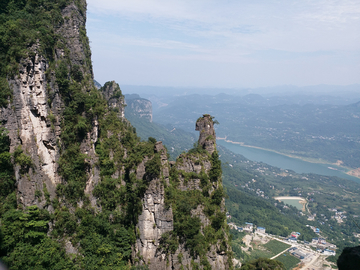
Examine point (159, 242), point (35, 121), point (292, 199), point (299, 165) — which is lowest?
point (292, 199)

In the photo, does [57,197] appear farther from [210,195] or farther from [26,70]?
[210,195]

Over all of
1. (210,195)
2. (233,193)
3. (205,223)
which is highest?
(210,195)

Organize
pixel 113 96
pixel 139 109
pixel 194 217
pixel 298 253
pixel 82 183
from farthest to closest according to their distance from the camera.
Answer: pixel 139 109 < pixel 298 253 < pixel 113 96 < pixel 194 217 < pixel 82 183

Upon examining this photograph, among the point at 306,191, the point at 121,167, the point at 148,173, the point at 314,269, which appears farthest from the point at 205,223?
the point at 306,191

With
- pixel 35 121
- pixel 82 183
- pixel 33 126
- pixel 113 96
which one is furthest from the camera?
pixel 113 96

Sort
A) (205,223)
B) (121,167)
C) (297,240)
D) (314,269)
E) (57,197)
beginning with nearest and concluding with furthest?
(57,197)
(205,223)
(121,167)
(314,269)
(297,240)

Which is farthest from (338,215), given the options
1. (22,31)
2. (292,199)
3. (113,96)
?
(22,31)

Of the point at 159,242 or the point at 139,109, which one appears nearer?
the point at 159,242

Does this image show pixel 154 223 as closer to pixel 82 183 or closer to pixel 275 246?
pixel 82 183
